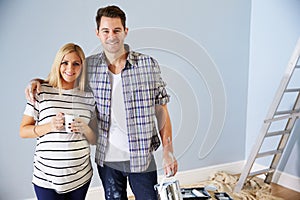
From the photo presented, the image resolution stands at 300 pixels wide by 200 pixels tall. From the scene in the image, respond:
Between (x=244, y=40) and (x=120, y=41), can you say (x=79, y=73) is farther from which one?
(x=244, y=40)

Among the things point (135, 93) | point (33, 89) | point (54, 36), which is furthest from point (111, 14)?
point (54, 36)

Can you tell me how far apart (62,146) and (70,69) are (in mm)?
173

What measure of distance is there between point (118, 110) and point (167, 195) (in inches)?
8.5

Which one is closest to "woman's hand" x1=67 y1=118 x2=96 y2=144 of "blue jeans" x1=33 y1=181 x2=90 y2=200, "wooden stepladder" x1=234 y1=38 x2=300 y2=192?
"blue jeans" x1=33 y1=181 x2=90 y2=200

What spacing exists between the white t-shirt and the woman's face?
0.08 m

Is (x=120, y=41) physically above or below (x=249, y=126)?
above

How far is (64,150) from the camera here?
2.56ft

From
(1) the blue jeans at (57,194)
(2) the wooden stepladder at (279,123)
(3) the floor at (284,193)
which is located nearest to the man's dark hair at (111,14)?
(1) the blue jeans at (57,194)

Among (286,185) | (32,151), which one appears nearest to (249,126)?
(286,185)

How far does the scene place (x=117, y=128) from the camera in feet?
2.18

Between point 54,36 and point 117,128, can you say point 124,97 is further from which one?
point 54,36

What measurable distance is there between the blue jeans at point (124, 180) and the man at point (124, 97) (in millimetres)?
28

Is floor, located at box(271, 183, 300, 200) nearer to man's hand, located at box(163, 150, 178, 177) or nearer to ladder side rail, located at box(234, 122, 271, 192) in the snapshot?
ladder side rail, located at box(234, 122, 271, 192)

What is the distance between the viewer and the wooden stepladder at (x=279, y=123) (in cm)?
225
